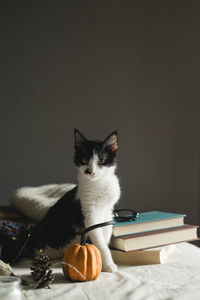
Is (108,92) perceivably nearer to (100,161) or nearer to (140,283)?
(100,161)

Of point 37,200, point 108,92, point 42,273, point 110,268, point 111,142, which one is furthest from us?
point 108,92

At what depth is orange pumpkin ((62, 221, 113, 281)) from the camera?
2.92ft

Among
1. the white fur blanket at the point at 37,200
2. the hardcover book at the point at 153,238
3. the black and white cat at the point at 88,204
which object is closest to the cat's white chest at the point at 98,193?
the black and white cat at the point at 88,204

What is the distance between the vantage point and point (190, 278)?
3.00 feet

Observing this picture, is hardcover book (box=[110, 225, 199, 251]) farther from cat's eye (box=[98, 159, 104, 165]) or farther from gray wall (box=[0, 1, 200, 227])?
gray wall (box=[0, 1, 200, 227])

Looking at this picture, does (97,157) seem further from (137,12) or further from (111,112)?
(137,12)

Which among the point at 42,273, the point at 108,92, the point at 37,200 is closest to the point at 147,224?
the point at 42,273

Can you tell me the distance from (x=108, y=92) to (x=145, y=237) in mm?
1733

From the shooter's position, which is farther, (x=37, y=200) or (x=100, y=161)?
(x=37, y=200)

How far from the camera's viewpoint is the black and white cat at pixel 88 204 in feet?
3.43

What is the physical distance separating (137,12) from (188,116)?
890 mm

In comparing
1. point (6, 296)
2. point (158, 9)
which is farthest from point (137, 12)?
point (6, 296)

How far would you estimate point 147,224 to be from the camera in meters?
1.16

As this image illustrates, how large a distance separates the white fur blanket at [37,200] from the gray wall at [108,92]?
0.78 meters
